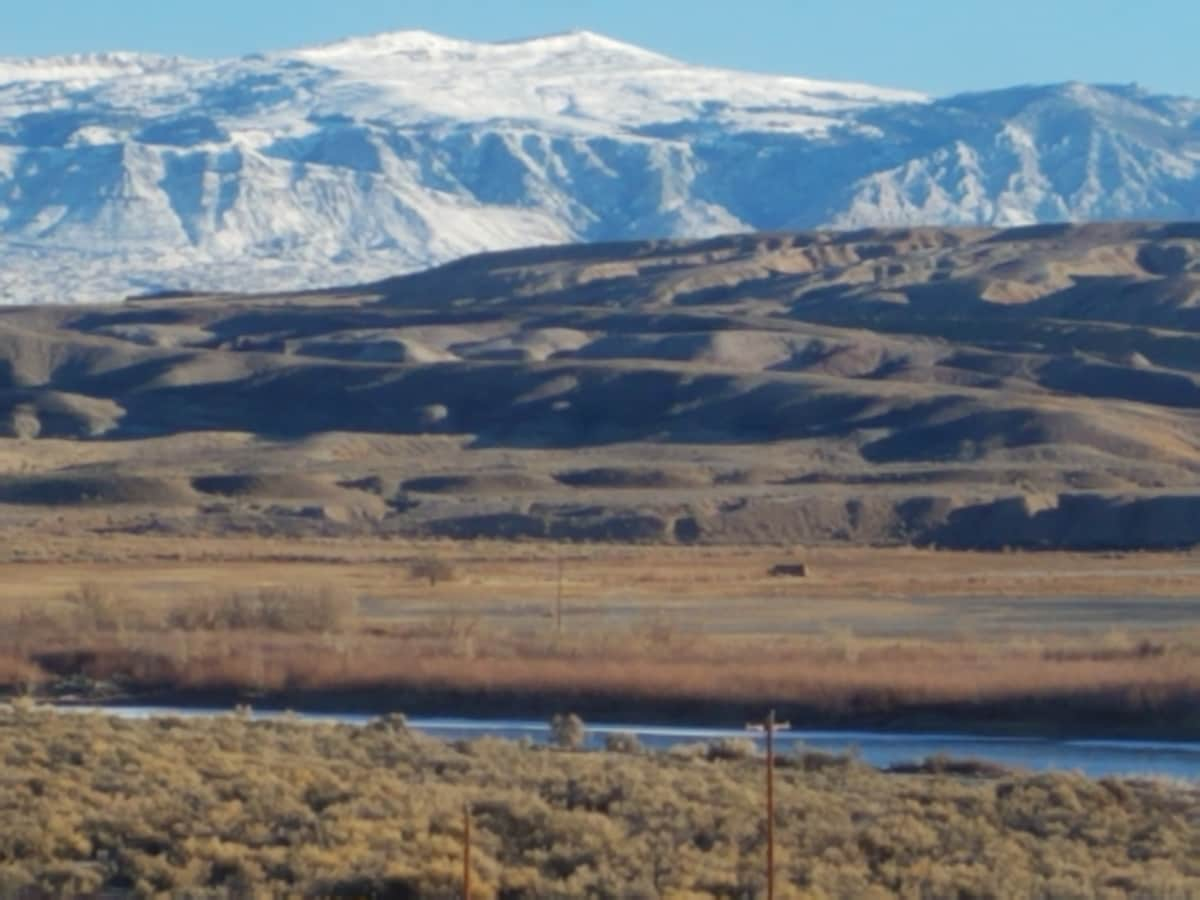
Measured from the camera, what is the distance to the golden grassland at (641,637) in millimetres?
37688

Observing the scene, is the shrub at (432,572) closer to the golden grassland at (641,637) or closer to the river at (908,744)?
the golden grassland at (641,637)

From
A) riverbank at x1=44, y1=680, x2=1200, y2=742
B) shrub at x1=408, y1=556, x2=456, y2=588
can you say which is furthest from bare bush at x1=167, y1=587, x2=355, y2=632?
shrub at x1=408, y1=556, x2=456, y2=588

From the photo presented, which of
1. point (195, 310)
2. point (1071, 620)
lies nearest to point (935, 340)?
point (195, 310)

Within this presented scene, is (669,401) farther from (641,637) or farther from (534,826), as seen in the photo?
(534,826)

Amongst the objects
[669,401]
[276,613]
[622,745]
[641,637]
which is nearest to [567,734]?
[622,745]

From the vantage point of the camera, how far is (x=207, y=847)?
19.5 m

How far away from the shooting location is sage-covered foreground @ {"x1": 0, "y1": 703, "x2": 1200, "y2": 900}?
18.9 meters

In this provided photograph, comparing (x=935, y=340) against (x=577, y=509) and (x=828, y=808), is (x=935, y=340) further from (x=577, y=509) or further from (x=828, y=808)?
(x=828, y=808)

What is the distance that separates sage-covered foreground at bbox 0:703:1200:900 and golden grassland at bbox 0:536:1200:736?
1082 centimetres

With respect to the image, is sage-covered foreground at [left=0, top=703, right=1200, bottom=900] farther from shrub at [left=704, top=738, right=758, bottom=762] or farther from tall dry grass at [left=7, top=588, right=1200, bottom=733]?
tall dry grass at [left=7, top=588, right=1200, bottom=733]

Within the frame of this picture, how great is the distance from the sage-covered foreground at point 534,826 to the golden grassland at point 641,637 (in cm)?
1082

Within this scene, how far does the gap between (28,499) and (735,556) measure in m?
26.7

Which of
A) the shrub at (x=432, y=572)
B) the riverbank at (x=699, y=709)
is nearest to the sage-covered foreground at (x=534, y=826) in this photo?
the riverbank at (x=699, y=709)

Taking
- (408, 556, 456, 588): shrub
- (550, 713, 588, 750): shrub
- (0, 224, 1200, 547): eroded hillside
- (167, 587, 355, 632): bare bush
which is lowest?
(550, 713, 588, 750): shrub
